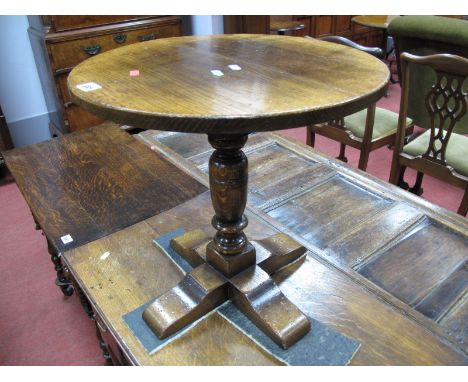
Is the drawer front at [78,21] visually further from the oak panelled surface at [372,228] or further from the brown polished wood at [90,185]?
the oak panelled surface at [372,228]

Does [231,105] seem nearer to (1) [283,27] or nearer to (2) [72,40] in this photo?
(2) [72,40]

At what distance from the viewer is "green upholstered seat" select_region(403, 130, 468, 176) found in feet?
5.73

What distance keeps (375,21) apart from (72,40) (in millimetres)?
3091

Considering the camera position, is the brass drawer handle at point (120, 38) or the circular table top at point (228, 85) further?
the brass drawer handle at point (120, 38)

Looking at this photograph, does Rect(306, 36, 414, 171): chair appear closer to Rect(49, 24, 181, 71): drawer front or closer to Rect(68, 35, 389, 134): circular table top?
Rect(68, 35, 389, 134): circular table top

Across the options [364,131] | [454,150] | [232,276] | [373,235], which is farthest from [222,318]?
[364,131]

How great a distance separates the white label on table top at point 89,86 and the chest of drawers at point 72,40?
1579mm

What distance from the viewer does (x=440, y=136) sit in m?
1.72

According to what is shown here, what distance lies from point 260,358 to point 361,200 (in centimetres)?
71

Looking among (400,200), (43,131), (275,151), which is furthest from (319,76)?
(43,131)

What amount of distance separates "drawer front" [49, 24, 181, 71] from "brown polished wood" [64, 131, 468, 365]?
1446mm

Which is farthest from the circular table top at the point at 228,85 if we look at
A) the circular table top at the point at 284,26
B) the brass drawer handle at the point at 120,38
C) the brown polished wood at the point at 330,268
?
the circular table top at the point at 284,26

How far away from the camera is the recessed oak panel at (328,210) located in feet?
4.17

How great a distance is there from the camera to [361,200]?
140 centimetres
